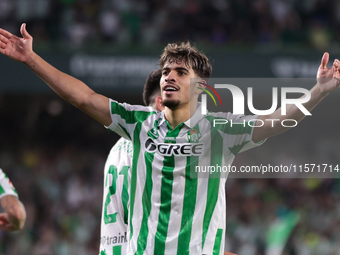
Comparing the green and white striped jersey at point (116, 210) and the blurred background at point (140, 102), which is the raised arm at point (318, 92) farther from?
the blurred background at point (140, 102)

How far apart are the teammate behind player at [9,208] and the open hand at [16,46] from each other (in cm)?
83

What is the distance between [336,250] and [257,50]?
4446 millimetres

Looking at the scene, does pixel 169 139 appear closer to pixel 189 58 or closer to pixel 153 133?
pixel 153 133

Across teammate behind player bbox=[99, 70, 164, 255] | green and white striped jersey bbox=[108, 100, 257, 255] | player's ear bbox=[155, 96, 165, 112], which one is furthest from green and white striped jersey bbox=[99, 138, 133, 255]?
green and white striped jersey bbox=[108, 100, 257, 255]

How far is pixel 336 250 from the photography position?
9.63 meters

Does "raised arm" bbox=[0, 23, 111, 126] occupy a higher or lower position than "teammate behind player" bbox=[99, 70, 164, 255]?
higher

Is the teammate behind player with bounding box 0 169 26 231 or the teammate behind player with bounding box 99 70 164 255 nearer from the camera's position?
the teammate behind player with bounding box 0 169 26 231

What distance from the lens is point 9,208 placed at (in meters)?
3.34

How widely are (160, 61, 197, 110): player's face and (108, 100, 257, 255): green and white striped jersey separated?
0.59ft

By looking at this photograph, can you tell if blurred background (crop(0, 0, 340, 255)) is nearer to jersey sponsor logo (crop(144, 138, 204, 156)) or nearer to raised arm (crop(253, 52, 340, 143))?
jersey sponsor logo (crop(144, 138, 204, 156))

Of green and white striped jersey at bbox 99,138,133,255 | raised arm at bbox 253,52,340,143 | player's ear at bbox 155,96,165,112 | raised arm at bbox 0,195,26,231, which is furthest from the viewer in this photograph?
player's ear at bbox 155,96,165,112

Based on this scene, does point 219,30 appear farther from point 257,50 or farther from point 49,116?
point 49,116

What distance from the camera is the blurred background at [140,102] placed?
390 inches

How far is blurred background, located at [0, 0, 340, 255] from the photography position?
9.91 meters
